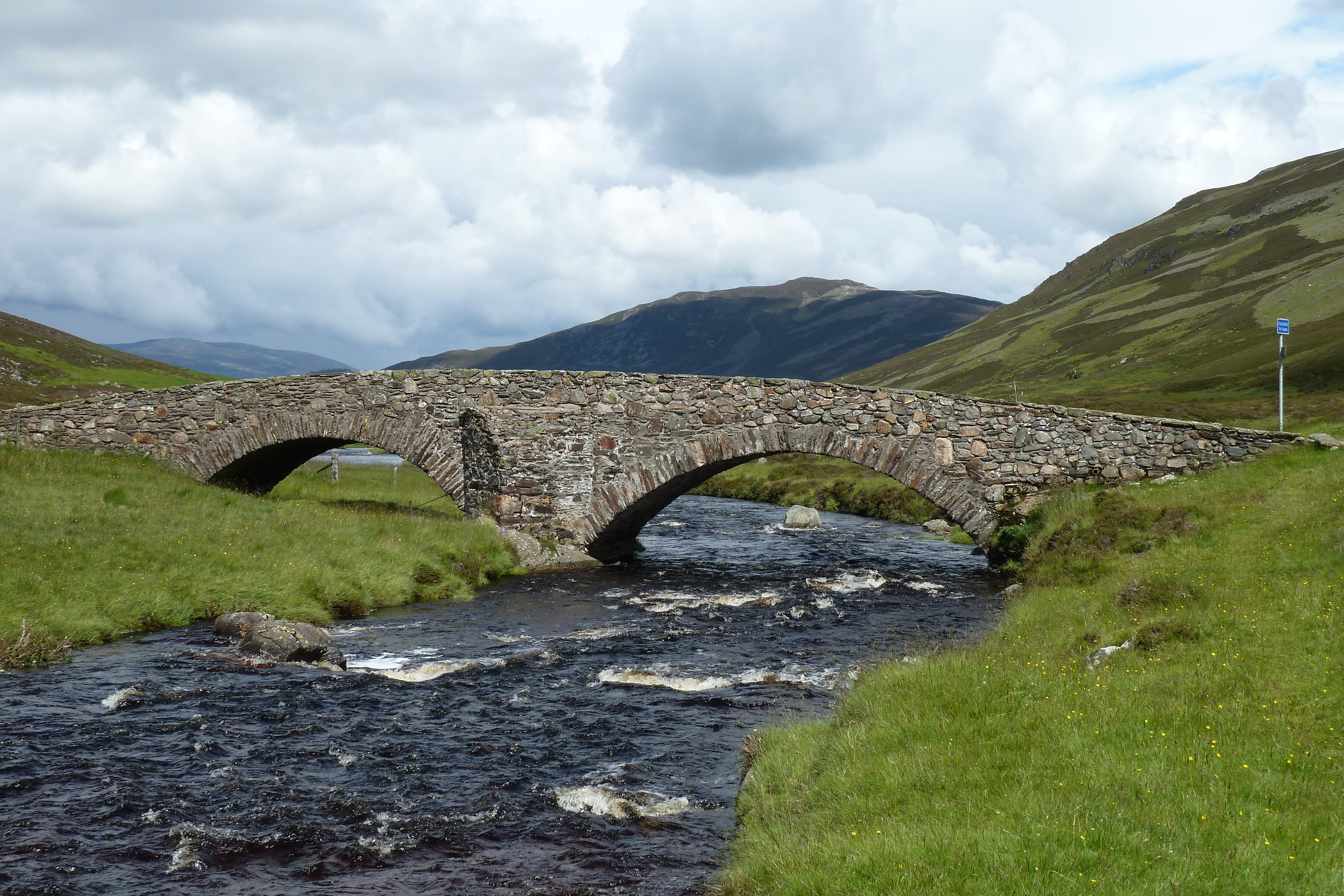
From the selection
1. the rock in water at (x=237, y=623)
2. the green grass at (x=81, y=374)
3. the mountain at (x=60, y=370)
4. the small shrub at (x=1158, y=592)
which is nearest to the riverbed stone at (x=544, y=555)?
the rock in water at (x=237, y=623)

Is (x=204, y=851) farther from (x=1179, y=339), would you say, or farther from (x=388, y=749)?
(x=1179, y=339)

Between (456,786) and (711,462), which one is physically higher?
(711,462)

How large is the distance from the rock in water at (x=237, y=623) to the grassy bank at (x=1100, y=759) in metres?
9.09

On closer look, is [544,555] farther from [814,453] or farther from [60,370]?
[60,370]

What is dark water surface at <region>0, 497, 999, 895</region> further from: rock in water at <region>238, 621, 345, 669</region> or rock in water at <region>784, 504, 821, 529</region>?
rock in water at <region>784, 504, 821, 529</region>

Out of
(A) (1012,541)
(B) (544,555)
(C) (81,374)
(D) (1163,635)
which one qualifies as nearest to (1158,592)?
(D) (1163,635)

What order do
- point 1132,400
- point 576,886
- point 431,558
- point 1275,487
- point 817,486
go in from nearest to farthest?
point 576,886 → point 1275,487 → point 431,558 → point 817,486 → point 1132,400

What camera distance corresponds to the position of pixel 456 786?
9297mm

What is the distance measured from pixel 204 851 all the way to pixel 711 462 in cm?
Answer: 1636

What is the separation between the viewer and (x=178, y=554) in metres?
17.5

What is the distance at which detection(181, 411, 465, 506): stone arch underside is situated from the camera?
78.9 ft

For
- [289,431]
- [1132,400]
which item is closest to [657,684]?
[289,431]

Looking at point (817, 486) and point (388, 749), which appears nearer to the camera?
point (388, 749)

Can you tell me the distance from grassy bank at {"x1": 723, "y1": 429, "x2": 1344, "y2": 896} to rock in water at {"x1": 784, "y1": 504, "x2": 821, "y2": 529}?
2000 centimetres
